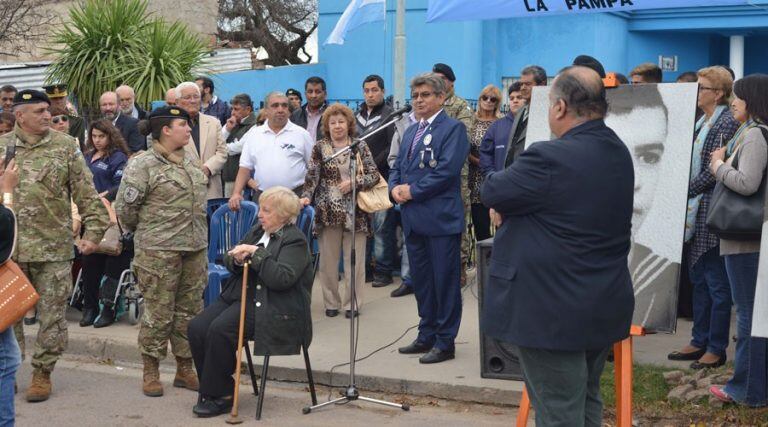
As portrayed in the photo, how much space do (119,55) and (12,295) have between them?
33.4 ft

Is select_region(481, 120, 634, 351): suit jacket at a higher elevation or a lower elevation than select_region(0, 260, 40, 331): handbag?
higher

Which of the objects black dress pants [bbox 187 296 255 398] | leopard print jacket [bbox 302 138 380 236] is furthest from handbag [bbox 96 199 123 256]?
black dress pants [bbox 187 296 255 398]

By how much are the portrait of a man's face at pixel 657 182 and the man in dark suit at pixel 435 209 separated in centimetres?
174

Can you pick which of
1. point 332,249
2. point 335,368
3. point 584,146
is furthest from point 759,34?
point 584,146

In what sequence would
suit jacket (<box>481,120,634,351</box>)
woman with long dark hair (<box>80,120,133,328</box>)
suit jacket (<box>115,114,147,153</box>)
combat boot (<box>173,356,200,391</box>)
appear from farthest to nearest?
suit jacket (<box>115,114,147,153</box>) < woman with long dark hair (<box>80,120,133,328</box>) < combat boot (<box>173,356,200,391</box>) < suit jacket (<box>481,120,634,351</box>)

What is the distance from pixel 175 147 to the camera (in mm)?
7457

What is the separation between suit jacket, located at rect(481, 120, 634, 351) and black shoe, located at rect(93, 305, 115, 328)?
5.61 meters

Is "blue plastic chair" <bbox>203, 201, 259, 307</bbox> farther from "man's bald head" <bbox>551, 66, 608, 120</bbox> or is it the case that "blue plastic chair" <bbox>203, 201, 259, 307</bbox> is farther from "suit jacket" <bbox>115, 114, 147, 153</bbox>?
"man's bald head" <bbox>551, 66, 608, 120</bbox>

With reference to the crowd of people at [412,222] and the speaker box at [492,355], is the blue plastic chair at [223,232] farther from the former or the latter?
the speaker box at [492,355]

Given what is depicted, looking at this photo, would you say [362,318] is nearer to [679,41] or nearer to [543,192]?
[543,192]

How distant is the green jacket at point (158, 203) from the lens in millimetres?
7355

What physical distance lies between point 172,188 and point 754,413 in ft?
13.3

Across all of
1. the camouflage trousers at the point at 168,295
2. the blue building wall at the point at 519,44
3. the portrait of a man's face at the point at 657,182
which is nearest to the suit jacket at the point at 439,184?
the camouflage trousers at the point at 168,295

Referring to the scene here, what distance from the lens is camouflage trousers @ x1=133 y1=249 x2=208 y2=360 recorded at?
7391 millimetres
